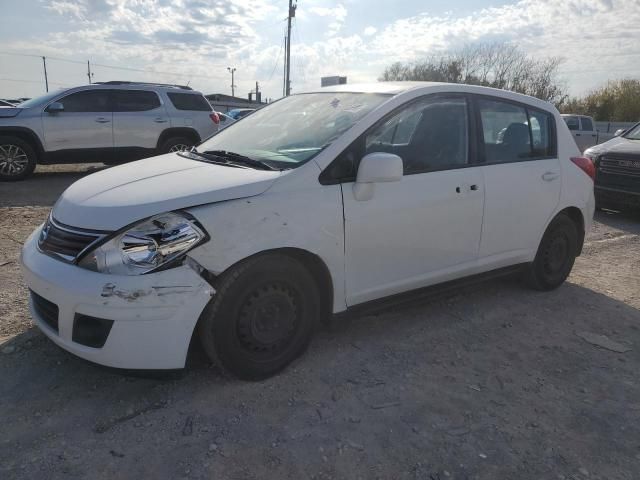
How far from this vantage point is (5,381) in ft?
9.51

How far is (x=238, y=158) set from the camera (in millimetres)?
3299

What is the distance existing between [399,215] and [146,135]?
8352 mm

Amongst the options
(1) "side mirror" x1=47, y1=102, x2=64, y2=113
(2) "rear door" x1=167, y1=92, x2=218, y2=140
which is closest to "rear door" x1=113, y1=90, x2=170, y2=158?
(2) "rear door" x1=167, y1=92, x2=218, y2=140

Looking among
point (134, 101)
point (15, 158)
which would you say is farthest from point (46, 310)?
point (134, 101)

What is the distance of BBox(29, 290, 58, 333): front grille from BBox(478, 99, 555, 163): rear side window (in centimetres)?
306

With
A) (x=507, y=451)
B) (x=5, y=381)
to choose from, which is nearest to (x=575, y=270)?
(x=507, y=451)

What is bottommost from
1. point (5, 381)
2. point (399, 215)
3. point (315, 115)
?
point (5, 381)

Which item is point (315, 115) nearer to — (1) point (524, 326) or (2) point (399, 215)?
(2) point (399, 215)

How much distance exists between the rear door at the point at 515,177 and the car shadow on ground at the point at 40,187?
20.8 ft

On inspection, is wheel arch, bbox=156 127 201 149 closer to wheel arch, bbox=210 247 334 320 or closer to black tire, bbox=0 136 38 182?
black tire, bbox=0 136 38 182

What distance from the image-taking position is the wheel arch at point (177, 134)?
10570mm

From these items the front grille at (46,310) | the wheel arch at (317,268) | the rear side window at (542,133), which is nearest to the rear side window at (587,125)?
the rear side window at (542,133)

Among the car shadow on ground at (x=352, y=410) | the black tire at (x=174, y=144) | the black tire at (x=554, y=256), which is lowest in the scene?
the car shadow on ground at (x=352, y=410)

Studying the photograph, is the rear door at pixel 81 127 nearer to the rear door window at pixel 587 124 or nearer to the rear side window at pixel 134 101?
the rear side window at pixel 134 101
